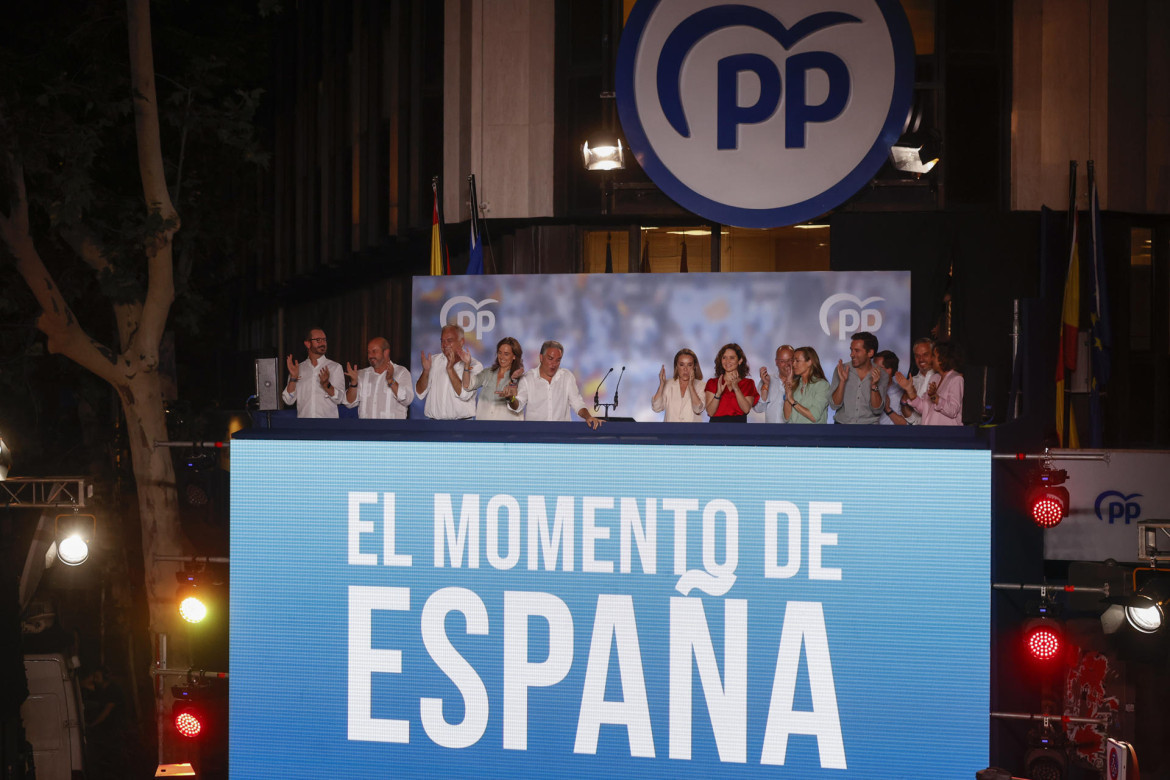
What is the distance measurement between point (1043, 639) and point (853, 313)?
5070mm

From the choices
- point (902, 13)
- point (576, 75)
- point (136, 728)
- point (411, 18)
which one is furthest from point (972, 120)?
point (136, 728)

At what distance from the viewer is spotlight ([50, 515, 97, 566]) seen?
1038cm

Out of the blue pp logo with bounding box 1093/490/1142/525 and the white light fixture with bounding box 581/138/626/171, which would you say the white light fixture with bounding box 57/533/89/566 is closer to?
the white light fixture with bounding box 581/138/626/171

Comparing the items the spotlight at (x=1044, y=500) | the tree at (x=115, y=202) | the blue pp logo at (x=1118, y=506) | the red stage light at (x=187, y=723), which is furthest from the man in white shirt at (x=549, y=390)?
the tree at (x=115, y=202)

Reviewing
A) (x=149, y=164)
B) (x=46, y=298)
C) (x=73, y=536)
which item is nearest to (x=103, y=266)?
(x=46, y=298)

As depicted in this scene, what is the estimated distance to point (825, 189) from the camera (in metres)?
11.7

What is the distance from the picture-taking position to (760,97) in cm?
1190

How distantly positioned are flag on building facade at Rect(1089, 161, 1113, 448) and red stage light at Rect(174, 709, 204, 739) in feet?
40.0

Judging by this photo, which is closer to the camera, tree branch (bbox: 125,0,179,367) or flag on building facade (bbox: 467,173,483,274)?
flag on building facade (bbox: 467,173,483,274)

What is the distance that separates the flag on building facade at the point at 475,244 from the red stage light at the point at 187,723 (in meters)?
8.23

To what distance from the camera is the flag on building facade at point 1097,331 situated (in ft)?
48.5

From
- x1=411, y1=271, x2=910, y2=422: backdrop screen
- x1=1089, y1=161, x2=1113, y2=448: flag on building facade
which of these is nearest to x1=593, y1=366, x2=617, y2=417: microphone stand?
x1=411, y1=271, x2=910, y2=422: backdrop screen

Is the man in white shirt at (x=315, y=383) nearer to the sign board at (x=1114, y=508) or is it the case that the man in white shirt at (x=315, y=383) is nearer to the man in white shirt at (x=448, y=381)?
the man in white shirt at (x=448, y=381)

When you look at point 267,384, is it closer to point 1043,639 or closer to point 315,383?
point 315,383
